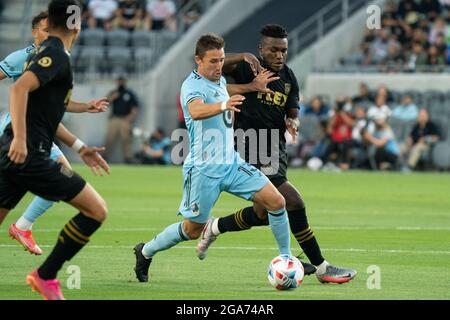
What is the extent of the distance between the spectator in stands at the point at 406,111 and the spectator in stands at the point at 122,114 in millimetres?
7461

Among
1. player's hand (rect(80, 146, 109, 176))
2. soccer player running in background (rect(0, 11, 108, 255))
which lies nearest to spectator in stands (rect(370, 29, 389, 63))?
soccer player running in background (rect(0, 11, 108, 255))

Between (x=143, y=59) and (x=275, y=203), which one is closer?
(x=275, y=203)

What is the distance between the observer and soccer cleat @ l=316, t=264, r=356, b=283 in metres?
11.2

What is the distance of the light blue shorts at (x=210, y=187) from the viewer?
11.0 meters

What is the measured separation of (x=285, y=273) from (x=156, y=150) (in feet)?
75.5

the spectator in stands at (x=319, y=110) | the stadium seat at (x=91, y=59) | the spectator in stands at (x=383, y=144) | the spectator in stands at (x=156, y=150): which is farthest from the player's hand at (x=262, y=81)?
the stadium seat at (x=91, y=59)

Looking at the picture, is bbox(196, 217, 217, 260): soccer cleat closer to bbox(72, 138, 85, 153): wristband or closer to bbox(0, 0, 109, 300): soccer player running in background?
bbox(72, 138, 85, 153): wristband

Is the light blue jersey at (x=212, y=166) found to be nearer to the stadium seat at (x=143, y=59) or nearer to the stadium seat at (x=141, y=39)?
the stadium seat at (x=143, y=59)

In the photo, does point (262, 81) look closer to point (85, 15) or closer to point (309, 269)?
point (309, 269)

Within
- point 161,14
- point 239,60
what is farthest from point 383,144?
point 239,60

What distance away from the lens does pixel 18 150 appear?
886 centimetres

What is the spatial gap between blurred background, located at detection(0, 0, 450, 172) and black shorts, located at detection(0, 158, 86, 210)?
21029 millimetres
